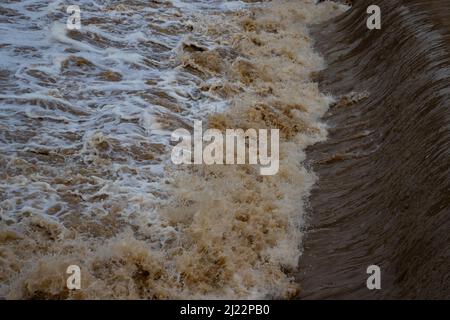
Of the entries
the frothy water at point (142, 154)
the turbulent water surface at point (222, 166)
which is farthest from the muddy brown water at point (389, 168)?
the frothy water at point (142, 154)

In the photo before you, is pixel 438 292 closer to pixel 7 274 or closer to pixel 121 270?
pixel 121 270

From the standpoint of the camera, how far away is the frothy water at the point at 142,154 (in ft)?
17.4

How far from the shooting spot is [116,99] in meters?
8.22

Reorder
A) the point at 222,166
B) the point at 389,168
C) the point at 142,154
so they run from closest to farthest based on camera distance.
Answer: the point at 389,168 < the point at 222,166 < the point at 142,154

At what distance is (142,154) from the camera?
7102 millimetres

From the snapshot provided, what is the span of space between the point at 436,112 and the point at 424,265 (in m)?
2.21

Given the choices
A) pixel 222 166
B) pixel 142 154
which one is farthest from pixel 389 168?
pixel 142 154

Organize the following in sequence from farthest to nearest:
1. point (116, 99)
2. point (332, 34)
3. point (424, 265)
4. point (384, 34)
→ point (332, 34) → point (384, 34) → point (116, 99) → point (424, 265)

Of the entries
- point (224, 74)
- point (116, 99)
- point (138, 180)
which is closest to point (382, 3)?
point (224, 74)

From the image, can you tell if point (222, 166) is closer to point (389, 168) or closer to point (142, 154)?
point (142, 154)

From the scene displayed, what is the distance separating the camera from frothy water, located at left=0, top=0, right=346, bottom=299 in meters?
5.30

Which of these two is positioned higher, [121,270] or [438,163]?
[438,163]

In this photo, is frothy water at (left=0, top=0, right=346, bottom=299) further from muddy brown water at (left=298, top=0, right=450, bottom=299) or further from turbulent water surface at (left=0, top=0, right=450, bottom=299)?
muddy brown water at (left=298, top=0, right=450, bottom=299)

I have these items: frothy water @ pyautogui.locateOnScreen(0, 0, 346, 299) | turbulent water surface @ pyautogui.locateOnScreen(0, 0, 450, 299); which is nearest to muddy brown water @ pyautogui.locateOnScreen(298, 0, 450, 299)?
turbulent water surface @ pyautogui.locateOnScreen(0, 0, 450, 299)
